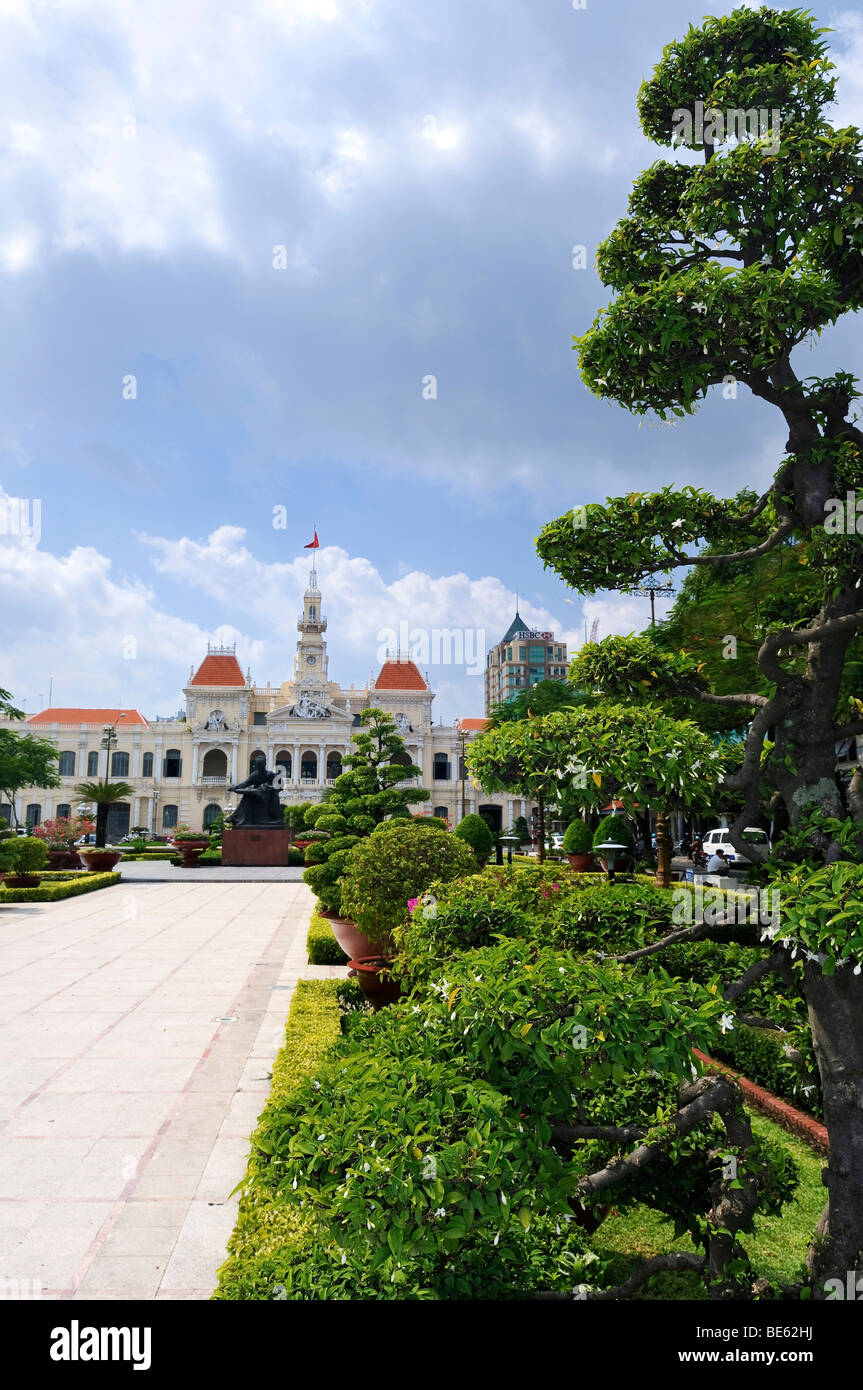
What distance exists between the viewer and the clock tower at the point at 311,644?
84562 millimetres

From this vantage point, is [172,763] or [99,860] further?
[172,763]

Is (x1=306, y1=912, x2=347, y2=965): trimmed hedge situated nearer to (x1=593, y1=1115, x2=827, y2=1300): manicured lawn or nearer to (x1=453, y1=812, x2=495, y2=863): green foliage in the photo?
(x1=593, y1=1115, x2=827, y2=1300): manicured lawn

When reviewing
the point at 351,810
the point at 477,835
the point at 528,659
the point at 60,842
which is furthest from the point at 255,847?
the point at 528,659

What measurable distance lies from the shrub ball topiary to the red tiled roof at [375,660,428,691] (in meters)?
76.5

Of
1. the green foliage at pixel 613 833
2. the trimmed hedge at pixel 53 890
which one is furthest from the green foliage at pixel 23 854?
the green foliage at pixel 613 833

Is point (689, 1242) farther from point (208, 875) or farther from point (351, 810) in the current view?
point (208, 875)

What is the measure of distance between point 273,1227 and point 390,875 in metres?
4.71

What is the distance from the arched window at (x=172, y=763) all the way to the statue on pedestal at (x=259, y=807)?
47.6m

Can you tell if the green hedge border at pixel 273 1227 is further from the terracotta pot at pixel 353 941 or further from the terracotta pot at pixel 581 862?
the terracotta pot at pixel 581 862

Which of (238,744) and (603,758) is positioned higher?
(238,744)

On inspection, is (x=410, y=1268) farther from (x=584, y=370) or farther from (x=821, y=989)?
(x=584, y=370)

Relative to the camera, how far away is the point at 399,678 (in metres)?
87.2

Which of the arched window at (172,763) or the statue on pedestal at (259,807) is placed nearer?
the statue on pedestal at (259,807)

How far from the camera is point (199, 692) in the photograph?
83625mm
